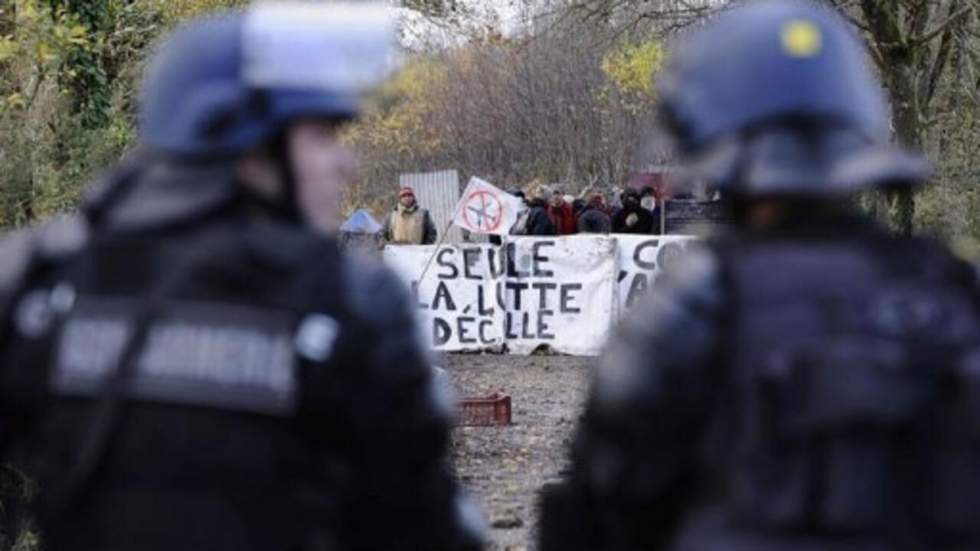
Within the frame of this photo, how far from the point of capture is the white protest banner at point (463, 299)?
24719 mm

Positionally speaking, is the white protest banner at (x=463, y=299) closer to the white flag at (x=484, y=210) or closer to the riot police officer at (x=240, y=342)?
the white flag at (x=484, y=210)

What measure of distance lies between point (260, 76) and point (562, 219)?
24.3 m

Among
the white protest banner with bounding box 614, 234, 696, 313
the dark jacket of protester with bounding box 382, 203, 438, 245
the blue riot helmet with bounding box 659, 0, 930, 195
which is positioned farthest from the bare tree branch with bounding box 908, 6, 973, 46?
the blue riot helmet with bounding box 659, 0, 930, 195

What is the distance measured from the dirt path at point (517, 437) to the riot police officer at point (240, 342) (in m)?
7.01

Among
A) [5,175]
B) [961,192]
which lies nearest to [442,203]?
[961,192]

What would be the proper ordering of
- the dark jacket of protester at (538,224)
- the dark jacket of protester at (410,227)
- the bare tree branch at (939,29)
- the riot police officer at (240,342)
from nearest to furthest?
the riot police officer at (240,342) < the bare tree branch at (939,29) < the dark jacket of protester at (538,224) < the dark jacket of protester at (410,227)

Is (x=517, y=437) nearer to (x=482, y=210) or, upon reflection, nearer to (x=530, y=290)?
(x=530, y=290)

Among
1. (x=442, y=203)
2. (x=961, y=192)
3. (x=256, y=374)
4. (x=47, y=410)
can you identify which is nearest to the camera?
(x=256, y=374)

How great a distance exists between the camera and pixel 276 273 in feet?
11.9

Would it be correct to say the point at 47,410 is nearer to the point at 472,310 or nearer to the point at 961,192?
the point at 961,192

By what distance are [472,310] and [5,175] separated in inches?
575

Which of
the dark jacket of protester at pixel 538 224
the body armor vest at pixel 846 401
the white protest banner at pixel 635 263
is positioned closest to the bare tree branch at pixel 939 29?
the white protest banner at pixel 635 263

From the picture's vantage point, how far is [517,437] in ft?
53.8

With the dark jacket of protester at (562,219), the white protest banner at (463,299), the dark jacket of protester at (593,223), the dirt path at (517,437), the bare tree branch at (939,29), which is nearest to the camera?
the dirt path at (517,437)
